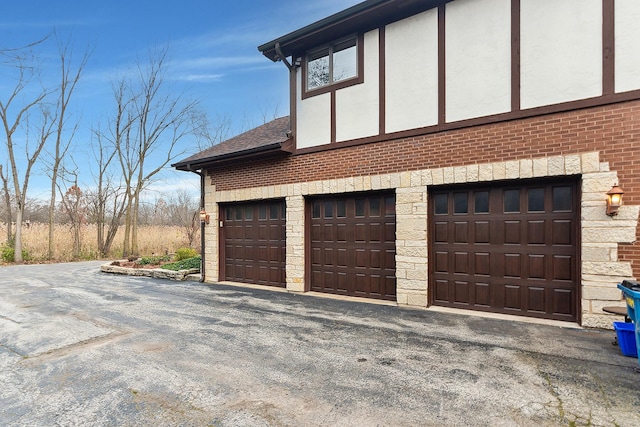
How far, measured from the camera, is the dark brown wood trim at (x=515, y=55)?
534 cm

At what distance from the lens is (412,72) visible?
6.23m

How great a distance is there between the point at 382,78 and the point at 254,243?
5238 mm

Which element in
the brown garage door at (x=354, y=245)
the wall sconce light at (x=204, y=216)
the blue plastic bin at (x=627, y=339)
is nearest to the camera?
the blue plastic bin at (x=627, y=339)

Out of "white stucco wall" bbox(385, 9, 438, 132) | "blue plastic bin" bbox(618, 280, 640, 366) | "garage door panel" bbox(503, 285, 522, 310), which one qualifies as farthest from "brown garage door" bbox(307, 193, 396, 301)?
"blue plastic bin" bbox(618, 280, 640, 366)

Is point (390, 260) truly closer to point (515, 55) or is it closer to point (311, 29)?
point (515, 55)

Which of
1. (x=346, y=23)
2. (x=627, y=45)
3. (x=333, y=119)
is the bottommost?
(x=333, y=119)

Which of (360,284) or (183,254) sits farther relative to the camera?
(183,254)

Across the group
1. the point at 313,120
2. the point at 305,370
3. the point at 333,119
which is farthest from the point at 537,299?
the point at 313,120

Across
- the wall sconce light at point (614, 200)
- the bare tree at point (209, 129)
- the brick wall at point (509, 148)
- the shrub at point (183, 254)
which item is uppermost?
the bare tree at point (209, 129)

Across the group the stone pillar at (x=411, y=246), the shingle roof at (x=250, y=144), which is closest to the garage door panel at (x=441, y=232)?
the stone pillar at (x=411, y=246)

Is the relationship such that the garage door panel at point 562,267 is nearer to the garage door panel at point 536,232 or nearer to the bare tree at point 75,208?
the garage door panel at point 536,232

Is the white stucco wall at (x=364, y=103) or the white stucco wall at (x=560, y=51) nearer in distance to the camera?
the white stucco wall at (x=560, y=51)

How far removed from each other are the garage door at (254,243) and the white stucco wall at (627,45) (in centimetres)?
674

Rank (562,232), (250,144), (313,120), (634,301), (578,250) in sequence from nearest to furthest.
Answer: (634,301) < (578,250) < (562,232) < (313,120) < (250,144)
